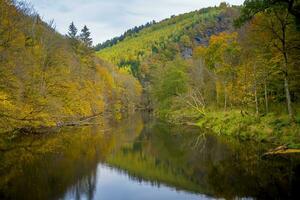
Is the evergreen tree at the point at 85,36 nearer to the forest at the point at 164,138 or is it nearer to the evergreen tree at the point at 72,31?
the evergreen tree at the point at 72,31

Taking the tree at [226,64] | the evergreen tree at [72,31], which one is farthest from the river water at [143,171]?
the evergreen tree at [72,31]

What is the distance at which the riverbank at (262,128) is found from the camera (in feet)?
88.4

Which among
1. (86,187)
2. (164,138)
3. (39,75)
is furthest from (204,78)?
(86,187)

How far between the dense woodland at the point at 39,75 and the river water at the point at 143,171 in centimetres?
409

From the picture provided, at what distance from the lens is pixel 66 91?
2079 inches

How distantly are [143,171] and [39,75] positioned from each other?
26.9 m

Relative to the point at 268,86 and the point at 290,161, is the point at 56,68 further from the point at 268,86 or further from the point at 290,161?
the point at 290,161

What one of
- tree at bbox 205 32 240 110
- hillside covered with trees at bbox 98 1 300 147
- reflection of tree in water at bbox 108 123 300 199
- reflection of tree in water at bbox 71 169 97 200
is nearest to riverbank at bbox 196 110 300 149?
hillside covered with trees at bbox 98 1 300 147

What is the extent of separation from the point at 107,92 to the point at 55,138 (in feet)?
195

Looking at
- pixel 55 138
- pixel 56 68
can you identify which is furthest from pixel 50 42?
pixel 55 138

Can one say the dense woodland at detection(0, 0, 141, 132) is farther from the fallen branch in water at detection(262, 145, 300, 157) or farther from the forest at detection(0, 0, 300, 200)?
the fallen branch in water at detection(262, 145, 300, 157)

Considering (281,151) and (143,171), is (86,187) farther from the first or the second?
(281,151)

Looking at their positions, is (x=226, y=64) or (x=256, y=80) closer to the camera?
(x=256, y=80)

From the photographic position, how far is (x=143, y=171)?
23859mm
